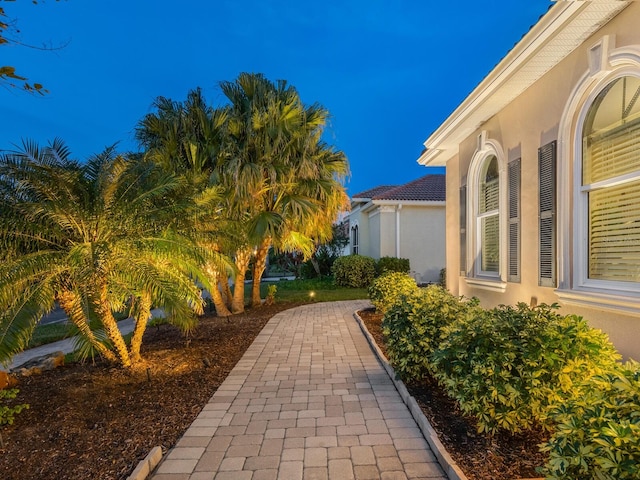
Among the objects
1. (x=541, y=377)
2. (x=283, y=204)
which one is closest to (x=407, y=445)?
(x=541, y=377)

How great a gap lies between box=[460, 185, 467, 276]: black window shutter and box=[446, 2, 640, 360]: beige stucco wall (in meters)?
0.53

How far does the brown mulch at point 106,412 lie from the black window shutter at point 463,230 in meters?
4.59

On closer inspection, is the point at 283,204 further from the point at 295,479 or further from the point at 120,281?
the point at 295,479

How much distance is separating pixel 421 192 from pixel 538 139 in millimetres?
13968

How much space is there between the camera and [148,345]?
7.76 m

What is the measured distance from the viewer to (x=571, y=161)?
4.34 m

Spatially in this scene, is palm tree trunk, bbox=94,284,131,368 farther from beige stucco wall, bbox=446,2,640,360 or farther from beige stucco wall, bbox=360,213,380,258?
beige stucco wall, bbox=360,213,380,258

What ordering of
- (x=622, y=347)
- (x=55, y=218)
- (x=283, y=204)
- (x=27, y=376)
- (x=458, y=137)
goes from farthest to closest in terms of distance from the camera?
(x=283, y=204) < (x=458, y=137) < (x=27, y=376) < (x=55, y=218) < (x=622, y=347)

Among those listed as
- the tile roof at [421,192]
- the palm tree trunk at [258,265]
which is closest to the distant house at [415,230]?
the tile roof at [421,192]

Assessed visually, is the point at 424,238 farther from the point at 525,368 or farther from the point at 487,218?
the point at 525,368

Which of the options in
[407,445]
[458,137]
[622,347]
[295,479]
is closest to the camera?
[295,479]

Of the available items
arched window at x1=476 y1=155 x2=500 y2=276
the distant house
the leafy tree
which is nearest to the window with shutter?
arched window at x1=476 y1=155 x2=500 y2=276

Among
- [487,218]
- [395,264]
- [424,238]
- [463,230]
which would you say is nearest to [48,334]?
[463,230]

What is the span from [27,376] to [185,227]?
3.33 m
